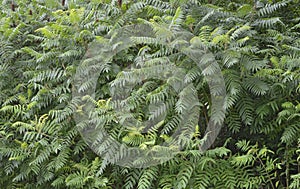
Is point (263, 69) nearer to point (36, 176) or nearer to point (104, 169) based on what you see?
point (104, 169)

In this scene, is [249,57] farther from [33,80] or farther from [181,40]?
[33,80]

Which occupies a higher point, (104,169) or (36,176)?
(104,169)

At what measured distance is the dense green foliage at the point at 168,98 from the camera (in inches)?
123

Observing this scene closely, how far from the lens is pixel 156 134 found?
3.31 metres

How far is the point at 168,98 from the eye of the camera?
3.39 meters

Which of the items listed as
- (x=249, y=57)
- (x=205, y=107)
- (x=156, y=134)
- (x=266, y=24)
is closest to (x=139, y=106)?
(x=156, y=134)

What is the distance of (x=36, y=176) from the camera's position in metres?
4.09

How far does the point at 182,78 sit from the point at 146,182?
0.91m

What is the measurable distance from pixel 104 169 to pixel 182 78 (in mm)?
1023

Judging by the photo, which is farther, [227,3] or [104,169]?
[227,3]

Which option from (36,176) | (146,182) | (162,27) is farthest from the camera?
(36,176)

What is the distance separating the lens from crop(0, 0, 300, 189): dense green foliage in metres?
3.13

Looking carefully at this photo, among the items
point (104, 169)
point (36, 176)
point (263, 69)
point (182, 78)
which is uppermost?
point (263, 69)

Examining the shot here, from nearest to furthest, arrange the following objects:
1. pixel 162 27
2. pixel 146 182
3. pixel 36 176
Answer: pixel 146 182
pixel 162 27
pixel 36 176
